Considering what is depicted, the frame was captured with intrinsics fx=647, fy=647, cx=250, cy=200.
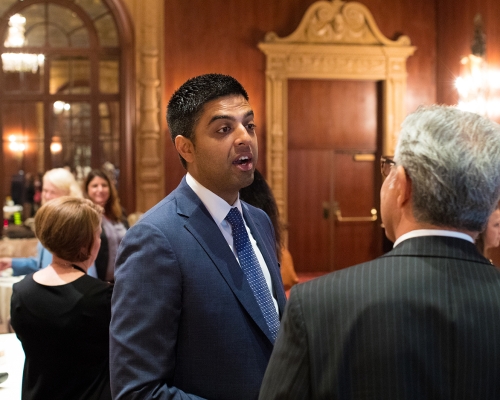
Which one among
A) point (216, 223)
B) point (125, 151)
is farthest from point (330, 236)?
point (216, 223)

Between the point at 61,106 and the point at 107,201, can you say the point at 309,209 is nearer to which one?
the point at 61,106

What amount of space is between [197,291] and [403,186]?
1.98ft

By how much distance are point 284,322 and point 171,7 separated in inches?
336

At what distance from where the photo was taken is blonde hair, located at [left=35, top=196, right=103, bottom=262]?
2338 millimetres

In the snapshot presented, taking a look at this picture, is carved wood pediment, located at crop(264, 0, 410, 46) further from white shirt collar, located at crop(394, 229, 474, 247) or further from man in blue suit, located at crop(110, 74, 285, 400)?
white shirt collar, located at crop(394, 229, 474, 247)

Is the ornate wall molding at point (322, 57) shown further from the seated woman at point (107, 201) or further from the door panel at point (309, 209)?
the seated woman at point (107, 201)

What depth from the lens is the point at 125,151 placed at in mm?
8906

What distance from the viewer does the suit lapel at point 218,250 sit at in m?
1.55

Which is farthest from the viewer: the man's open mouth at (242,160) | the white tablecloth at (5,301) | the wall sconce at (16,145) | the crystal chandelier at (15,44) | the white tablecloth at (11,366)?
the wall sconce at (16,145)

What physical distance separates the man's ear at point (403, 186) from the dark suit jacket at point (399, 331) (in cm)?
8

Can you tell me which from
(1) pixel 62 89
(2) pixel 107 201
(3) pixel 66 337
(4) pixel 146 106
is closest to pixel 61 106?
(1) pixel 62 89

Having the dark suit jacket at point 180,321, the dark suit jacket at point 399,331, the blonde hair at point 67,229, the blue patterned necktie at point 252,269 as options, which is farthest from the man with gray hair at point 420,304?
the blonde hair at point 67,229

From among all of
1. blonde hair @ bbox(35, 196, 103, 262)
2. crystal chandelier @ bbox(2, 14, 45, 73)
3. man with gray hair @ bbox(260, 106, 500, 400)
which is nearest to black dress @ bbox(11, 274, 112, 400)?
blonde hair @ bbox(35, 196, 103, 262)

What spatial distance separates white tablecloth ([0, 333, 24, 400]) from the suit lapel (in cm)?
131
